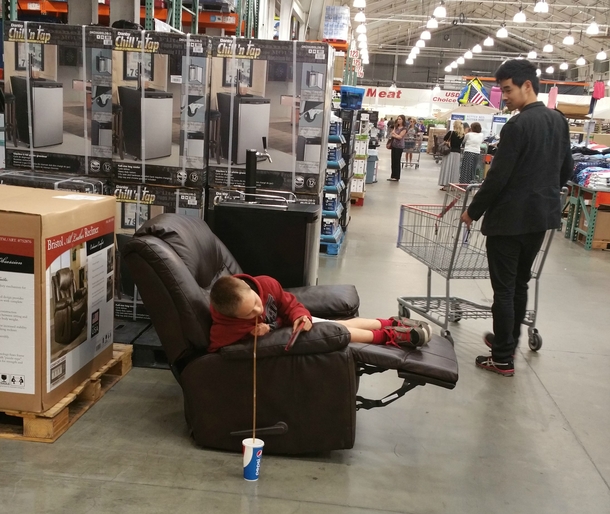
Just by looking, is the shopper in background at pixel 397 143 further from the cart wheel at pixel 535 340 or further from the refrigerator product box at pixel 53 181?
the refrigerator product box at pixel 53 181

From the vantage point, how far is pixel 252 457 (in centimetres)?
271

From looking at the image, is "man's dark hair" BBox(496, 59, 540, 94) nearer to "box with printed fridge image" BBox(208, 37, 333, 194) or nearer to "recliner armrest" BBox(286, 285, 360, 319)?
"box with printed fridge image" BBox(208, 37, 333, 194)

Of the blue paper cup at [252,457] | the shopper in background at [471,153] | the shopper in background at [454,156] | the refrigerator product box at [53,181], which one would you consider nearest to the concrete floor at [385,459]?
the blue paper cup at [252,457]

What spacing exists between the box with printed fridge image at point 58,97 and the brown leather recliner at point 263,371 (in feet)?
5.18

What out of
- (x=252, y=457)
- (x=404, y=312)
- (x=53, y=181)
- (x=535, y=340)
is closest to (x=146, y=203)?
(x=53, y=181)

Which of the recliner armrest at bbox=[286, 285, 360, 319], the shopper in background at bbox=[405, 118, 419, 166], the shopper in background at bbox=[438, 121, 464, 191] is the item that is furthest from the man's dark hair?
the shopper in background at bbox=[405, 118, 419, 166]

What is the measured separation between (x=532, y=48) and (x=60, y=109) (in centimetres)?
3898

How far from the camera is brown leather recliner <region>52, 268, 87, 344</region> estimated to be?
3020 millimetres

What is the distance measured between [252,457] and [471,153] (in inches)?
481

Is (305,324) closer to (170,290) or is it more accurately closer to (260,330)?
(260,330)

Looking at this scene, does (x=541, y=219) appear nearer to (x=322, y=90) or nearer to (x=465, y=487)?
(x=322, y=90)

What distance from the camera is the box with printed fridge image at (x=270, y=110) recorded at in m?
4.04

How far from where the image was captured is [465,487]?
9.32ft

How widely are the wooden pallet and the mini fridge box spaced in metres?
0.04
